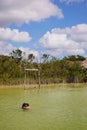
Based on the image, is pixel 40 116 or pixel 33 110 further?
pixel 33 110

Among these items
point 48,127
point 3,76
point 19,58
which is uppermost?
point 19,58

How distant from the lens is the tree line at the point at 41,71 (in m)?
45.9

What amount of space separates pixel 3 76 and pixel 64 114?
29.1 m

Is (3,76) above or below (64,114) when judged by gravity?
above

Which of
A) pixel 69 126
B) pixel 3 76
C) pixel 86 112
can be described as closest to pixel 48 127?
pixel 69 126

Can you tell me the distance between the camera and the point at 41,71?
5069 cm

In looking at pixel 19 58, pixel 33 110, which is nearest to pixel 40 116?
pixel 33 110

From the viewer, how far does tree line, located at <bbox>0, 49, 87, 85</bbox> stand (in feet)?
150

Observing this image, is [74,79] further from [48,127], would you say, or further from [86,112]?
[48,127]

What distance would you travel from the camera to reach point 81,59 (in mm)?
76812

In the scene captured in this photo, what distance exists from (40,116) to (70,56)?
60.8 metres

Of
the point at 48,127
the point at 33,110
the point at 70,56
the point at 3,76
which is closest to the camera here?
the point at 48,127

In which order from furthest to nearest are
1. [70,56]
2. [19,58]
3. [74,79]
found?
1. [70,56]
2. [74,79]
3. [19,58]

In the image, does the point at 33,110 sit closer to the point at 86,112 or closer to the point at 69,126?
the point at 86,112
